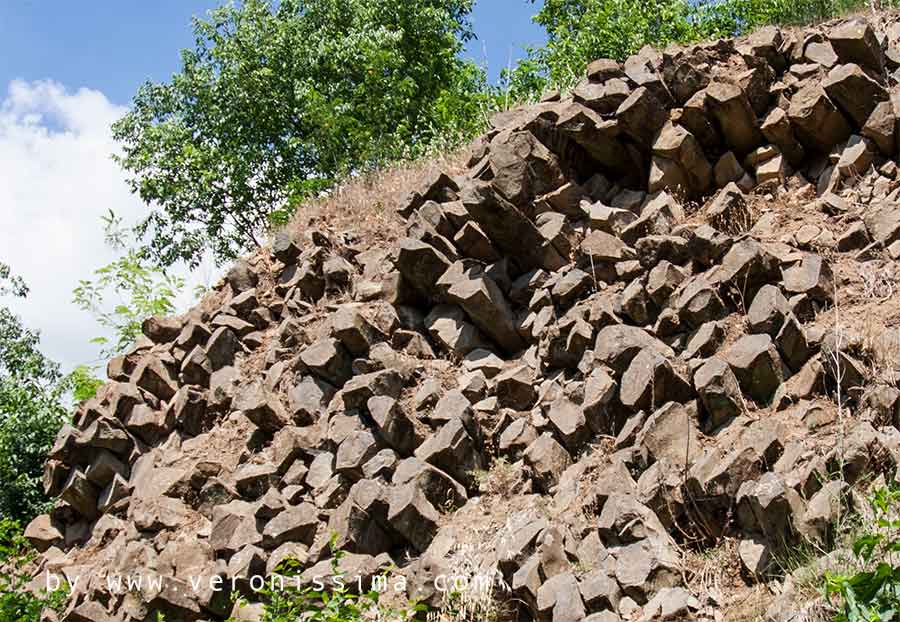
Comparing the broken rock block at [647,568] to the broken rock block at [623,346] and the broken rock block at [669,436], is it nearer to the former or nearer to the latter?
the broken rock block at [669,436]

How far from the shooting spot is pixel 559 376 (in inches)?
337

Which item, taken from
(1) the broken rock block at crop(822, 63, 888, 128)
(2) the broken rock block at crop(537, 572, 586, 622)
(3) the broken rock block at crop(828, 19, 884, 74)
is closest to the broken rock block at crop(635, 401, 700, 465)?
(2) the broken rock block at crop(537, 572, 586, 622)

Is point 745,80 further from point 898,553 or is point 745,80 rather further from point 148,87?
point 148,87

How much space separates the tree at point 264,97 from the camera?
21.9 meters

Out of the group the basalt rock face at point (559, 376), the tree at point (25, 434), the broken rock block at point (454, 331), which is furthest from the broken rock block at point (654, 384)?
the tree at point (25, 434)

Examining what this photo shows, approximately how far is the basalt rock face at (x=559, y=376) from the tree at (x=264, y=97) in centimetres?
1129

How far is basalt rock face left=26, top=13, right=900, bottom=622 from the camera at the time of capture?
6.76 metres

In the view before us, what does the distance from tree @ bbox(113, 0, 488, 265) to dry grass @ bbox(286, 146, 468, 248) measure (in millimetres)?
8641

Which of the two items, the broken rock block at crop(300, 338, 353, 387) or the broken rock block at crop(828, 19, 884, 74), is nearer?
the broken rock block at crop(828, 19, 884, 74)

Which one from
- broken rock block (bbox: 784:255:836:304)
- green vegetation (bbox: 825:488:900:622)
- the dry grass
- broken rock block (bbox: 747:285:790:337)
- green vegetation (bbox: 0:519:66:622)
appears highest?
the dry grass

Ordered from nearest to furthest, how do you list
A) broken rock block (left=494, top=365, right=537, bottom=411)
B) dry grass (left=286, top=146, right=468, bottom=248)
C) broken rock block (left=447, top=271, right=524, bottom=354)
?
1. broken rock block (left=494, top=365, right=537, bottom=411)
2. broken rock block (left=447, top=271, right=524, bottom=354)
3. dry grass (left=286, top=146, right=468, bottom=248)

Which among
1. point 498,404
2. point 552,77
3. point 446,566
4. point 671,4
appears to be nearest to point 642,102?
point 498,404

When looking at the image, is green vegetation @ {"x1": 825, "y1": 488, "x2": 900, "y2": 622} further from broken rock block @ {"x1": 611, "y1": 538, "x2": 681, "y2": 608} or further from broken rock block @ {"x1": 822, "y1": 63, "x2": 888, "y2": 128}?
broken rock block @ {"x1": 822, "y1": 63, "x2": 888, "y2": 128}

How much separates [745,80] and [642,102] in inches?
37.8
